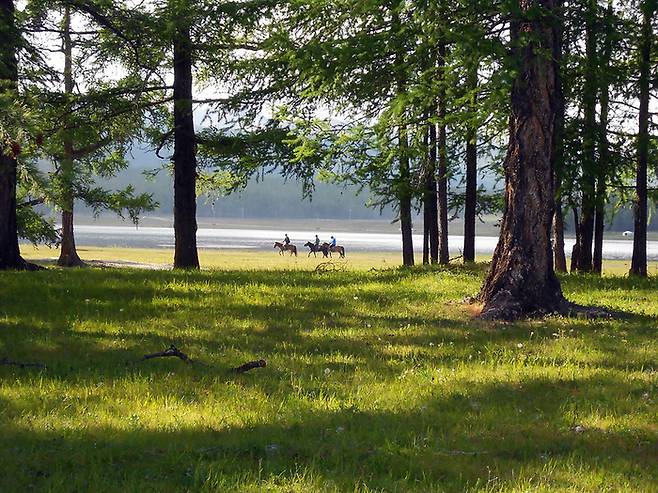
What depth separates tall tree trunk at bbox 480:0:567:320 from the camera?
13109 mm

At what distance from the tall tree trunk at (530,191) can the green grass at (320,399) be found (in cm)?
72

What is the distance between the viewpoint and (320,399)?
7.68 metres

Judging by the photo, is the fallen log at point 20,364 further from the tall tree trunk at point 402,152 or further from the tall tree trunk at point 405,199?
the tall tree trunk at point 405,199

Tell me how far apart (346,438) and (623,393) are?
11.1 feet

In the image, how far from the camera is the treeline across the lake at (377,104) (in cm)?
1316

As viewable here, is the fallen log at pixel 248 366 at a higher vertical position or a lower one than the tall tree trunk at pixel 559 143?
lower

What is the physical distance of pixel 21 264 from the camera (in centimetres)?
1952

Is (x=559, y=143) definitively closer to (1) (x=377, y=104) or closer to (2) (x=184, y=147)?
(1) (x=377, y=104)

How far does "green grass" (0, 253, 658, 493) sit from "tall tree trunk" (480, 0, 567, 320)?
72cm

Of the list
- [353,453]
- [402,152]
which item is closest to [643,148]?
[402,152]

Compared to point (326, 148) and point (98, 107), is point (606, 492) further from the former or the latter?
point (98, 107)

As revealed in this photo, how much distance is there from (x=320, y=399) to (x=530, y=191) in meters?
6.98

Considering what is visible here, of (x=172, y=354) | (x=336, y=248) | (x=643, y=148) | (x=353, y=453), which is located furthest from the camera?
(x=336, y=248)

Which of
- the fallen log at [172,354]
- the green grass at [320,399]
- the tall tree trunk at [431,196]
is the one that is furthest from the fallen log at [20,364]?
the tall tree trunk at [431,196]
